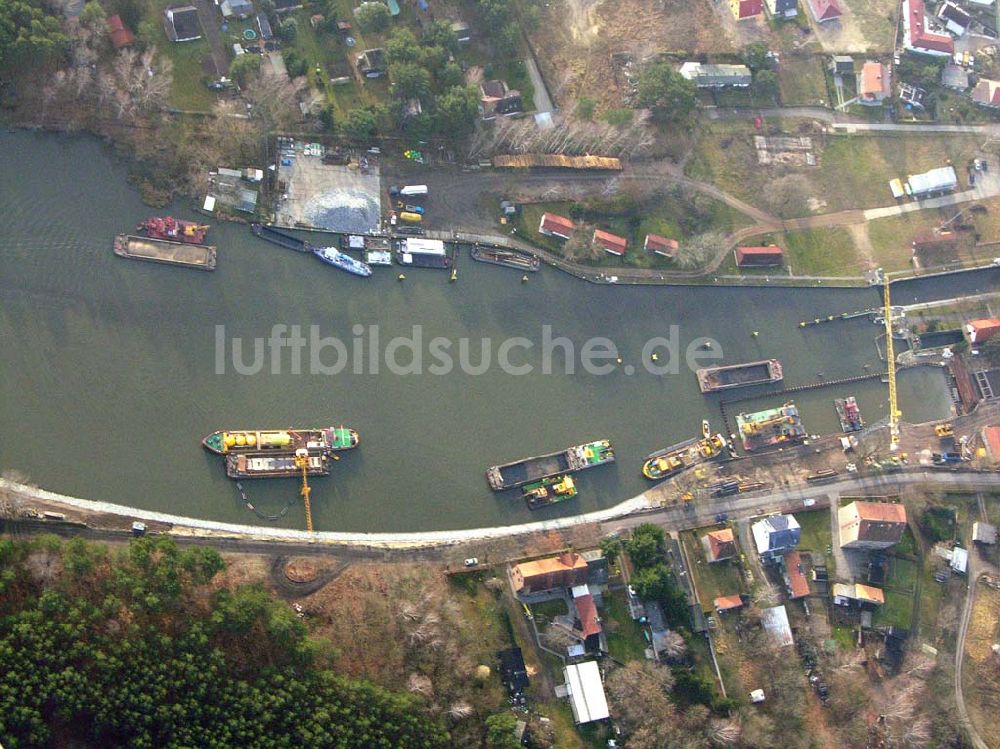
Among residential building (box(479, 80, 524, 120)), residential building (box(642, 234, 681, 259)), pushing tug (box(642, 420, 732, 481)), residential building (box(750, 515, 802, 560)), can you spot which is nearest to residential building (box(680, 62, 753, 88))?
residential building (box(642, 234, 681, 259))

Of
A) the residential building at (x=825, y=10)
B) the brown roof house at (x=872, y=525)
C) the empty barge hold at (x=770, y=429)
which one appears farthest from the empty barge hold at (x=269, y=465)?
the residential building at (x=825, y=10)

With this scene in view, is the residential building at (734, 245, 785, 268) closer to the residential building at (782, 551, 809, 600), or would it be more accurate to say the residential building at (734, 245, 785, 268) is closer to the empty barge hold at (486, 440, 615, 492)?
the empty barge hold at (486, 440, 615, 492)

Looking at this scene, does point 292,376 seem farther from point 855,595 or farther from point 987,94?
point 987,94

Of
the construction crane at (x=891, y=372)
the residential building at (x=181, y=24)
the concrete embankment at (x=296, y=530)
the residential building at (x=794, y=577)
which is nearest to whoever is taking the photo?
the concrete embankment at (x=296, y=530)

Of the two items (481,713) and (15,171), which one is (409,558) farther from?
(15,171)

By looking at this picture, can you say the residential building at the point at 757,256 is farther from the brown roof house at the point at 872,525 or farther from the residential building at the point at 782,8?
the residential building at the point at 782,8

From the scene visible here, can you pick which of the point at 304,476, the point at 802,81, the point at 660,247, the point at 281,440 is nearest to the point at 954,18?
the point at 802,81
